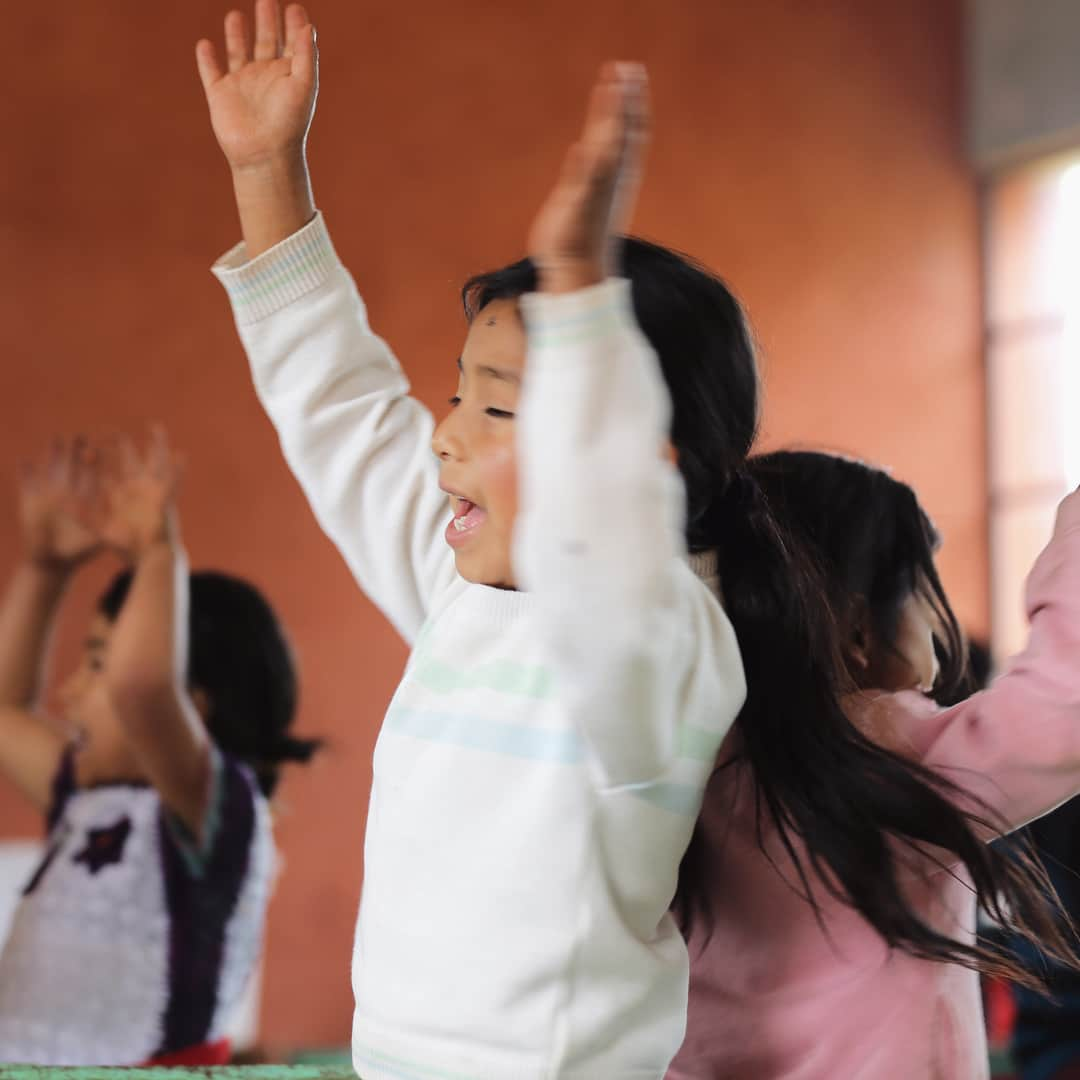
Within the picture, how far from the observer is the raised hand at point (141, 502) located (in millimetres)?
1532

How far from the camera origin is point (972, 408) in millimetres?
4695

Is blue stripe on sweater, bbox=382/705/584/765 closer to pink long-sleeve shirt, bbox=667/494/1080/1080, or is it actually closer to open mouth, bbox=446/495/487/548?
open mouth, bbox=446/495/487/548

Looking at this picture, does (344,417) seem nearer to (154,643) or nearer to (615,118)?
(615,118)

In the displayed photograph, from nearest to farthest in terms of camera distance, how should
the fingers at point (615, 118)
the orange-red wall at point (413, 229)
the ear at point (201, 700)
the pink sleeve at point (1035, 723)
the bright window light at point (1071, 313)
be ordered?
1. the fingers at point (615, 118)
2. the pink sleeve at point (1035, 723)
3. the ear at point (201, 700)
4. the orange-red wall at point (413, 229)
5. the bright window light at point (1071, 313)

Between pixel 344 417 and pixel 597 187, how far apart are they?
408 millimetres

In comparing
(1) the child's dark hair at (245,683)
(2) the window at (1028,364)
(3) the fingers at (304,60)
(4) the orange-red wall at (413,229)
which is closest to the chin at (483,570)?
(3) the fingers at (304,60)

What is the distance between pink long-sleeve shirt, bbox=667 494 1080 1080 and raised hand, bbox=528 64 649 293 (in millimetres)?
374

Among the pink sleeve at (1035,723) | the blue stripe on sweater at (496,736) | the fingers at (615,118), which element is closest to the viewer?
the fingers at (615,118)

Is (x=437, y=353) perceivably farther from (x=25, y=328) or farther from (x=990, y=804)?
(x=990, y=804)

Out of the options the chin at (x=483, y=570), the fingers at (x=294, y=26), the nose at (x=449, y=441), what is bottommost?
the chin at (x=483, y=570)

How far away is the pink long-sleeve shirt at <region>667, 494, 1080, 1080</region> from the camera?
0.81 m

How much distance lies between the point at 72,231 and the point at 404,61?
3.42 ft

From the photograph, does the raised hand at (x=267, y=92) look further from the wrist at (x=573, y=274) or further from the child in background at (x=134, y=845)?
the child in background at (x=134, y=845)

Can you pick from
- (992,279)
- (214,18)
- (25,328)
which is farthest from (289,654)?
(992,279)
